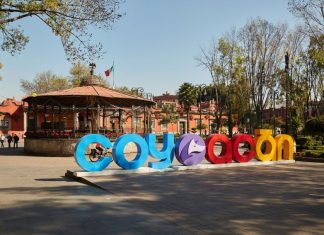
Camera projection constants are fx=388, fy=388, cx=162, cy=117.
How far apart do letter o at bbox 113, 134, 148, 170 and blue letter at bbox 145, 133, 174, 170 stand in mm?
339

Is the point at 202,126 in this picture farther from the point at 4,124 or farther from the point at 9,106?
the point at 4,124

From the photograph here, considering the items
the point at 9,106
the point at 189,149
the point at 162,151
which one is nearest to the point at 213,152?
the point at 189,149

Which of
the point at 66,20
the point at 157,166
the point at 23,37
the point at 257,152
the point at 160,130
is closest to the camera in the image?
the point at 66,20

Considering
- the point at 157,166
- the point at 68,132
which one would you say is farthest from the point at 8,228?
the point at 68,132

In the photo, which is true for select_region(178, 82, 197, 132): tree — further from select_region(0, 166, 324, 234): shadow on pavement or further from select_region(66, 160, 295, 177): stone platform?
select_region(0, 166, 324, 234): shadow on pavement

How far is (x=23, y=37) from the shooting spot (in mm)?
12945

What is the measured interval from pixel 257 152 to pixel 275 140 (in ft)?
4.96

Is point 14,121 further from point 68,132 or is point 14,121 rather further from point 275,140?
point 275,140

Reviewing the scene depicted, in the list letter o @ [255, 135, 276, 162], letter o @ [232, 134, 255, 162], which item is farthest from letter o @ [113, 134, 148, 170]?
letter o @ [255, 135, 276, 162]

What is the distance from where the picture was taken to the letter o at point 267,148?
18281 millimetres

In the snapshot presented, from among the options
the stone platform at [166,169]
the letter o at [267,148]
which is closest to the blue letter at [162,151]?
the stone platform at [166,169]

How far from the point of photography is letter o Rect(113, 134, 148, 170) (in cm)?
1431

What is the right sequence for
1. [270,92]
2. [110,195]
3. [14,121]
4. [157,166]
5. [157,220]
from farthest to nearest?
[14,121], [270,92], [157,166], [110,195], [157,220]

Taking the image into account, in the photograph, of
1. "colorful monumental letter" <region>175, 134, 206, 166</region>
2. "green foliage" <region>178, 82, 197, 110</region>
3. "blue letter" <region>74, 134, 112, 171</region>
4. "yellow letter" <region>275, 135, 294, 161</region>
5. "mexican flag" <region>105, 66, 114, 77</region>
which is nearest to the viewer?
"blue letter" <region>74, 134, 112, 171</region>
